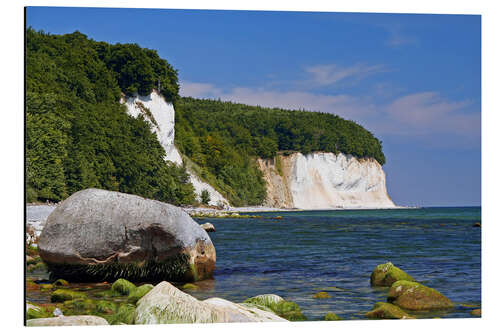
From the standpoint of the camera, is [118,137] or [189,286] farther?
[118,137]

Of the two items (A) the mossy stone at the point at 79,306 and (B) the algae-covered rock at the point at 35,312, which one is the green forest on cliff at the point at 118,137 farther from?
(B) the algae-covered rock at the point at 35,312

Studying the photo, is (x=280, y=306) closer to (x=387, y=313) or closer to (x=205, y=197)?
(x=387, y=313)

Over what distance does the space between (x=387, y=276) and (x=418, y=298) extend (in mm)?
1410

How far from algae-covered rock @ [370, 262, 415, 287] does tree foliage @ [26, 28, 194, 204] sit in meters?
14.3

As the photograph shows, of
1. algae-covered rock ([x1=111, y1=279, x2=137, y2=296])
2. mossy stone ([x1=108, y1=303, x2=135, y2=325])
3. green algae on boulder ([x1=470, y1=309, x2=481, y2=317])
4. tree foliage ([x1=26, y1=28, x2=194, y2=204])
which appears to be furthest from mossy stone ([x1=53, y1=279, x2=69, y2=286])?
tree foliage ([x1=26, y1=28, x2=194, y2=204])

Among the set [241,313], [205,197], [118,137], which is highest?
[118,137]

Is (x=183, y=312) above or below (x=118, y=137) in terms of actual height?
below

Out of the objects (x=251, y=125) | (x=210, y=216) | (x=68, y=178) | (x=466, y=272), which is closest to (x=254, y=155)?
(x=251, y=125)

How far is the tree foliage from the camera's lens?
993 inches

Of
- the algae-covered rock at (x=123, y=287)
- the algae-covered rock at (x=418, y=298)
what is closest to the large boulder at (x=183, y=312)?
the algae-covered rock at (x=123, y=287)

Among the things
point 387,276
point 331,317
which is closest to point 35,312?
point 331,317

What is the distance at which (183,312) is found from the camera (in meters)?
6.72

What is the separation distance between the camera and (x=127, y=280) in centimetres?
916

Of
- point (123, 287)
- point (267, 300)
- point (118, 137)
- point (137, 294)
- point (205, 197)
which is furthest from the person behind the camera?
point (205, 197)
